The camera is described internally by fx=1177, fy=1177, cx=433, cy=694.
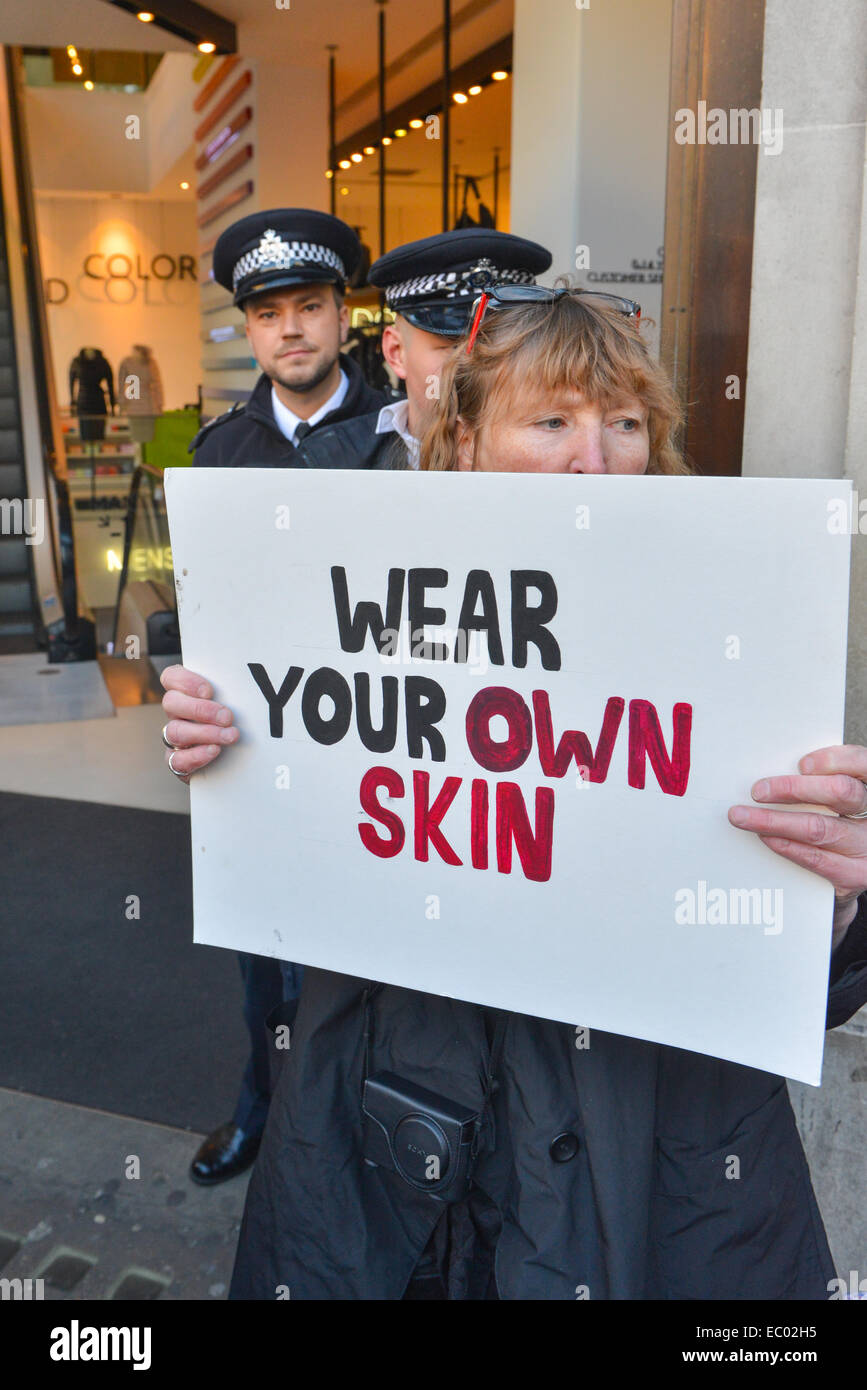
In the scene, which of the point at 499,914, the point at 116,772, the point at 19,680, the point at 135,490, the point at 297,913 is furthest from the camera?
the point at 135,490

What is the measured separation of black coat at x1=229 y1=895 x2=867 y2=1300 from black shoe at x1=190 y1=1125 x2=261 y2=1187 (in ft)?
4.23

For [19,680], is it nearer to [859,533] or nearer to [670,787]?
[859,533]

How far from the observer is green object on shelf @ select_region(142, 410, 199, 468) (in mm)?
8258

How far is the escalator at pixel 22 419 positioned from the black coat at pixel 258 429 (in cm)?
540

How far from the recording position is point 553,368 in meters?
1.22

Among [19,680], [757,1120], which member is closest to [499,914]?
[757,1120]

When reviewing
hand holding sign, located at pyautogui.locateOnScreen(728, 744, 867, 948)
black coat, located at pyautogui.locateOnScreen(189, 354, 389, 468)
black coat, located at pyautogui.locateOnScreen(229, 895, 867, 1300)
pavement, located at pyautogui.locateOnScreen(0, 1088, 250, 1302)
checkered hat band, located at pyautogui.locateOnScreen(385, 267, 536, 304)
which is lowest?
pavement, located at pyautogui.locateOnScreen(0, 1088, 250, 1302)

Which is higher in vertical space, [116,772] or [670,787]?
[670,787]

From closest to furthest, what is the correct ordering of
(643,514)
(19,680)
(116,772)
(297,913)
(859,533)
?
(643,514), (297,913), (859,533), (116,772), (19,680)

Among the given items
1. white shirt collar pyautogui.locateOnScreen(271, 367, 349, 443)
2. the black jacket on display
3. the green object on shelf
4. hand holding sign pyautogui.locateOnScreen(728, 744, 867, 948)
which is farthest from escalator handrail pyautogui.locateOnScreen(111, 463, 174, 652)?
hand holding sign pyautogui.locateOnScreen(728, 744, 867, 948)

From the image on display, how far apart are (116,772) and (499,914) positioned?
4271 mm

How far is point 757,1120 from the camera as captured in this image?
120 centimetres

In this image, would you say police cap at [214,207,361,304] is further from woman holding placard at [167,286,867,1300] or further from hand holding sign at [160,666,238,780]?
hand holding sign at [160,666,238,780]

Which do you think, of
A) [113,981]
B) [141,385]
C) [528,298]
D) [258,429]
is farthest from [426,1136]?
[141,385]
